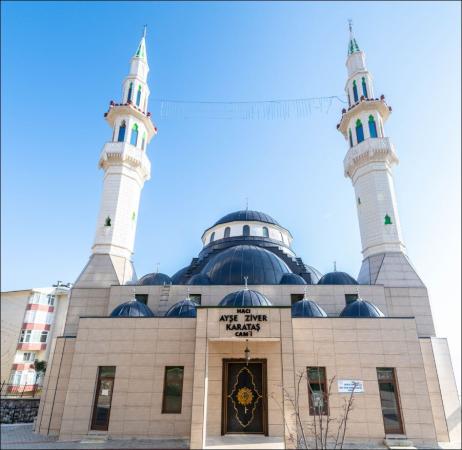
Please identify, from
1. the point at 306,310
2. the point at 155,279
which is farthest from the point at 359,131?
the point at 155,279

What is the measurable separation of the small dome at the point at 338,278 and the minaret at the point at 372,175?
1225mm

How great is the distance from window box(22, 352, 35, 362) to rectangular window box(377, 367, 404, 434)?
2976 cm

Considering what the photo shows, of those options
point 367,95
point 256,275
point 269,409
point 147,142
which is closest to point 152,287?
point 256,275

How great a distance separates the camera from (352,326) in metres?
13.9

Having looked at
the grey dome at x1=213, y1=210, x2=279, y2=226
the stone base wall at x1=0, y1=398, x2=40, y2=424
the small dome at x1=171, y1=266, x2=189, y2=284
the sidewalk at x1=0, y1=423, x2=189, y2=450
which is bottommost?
the sidewalk at x1=0, y1=423, x2=189, y2=450

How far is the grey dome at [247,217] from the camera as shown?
1123 inches

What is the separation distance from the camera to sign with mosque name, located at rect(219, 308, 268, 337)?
12.4m

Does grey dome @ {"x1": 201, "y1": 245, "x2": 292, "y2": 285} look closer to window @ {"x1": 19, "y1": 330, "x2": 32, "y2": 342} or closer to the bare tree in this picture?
the bare tree

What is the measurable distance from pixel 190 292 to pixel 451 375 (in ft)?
43.2

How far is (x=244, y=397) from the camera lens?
13.1 metres

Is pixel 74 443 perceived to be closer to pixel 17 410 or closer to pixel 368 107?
pixel 17 410

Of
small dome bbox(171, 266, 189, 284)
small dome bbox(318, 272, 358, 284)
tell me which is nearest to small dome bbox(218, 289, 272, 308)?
small dome bbox(318, 272, 358, 284)

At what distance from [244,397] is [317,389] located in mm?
2904

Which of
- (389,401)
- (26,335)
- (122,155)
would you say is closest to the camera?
(389,401)
